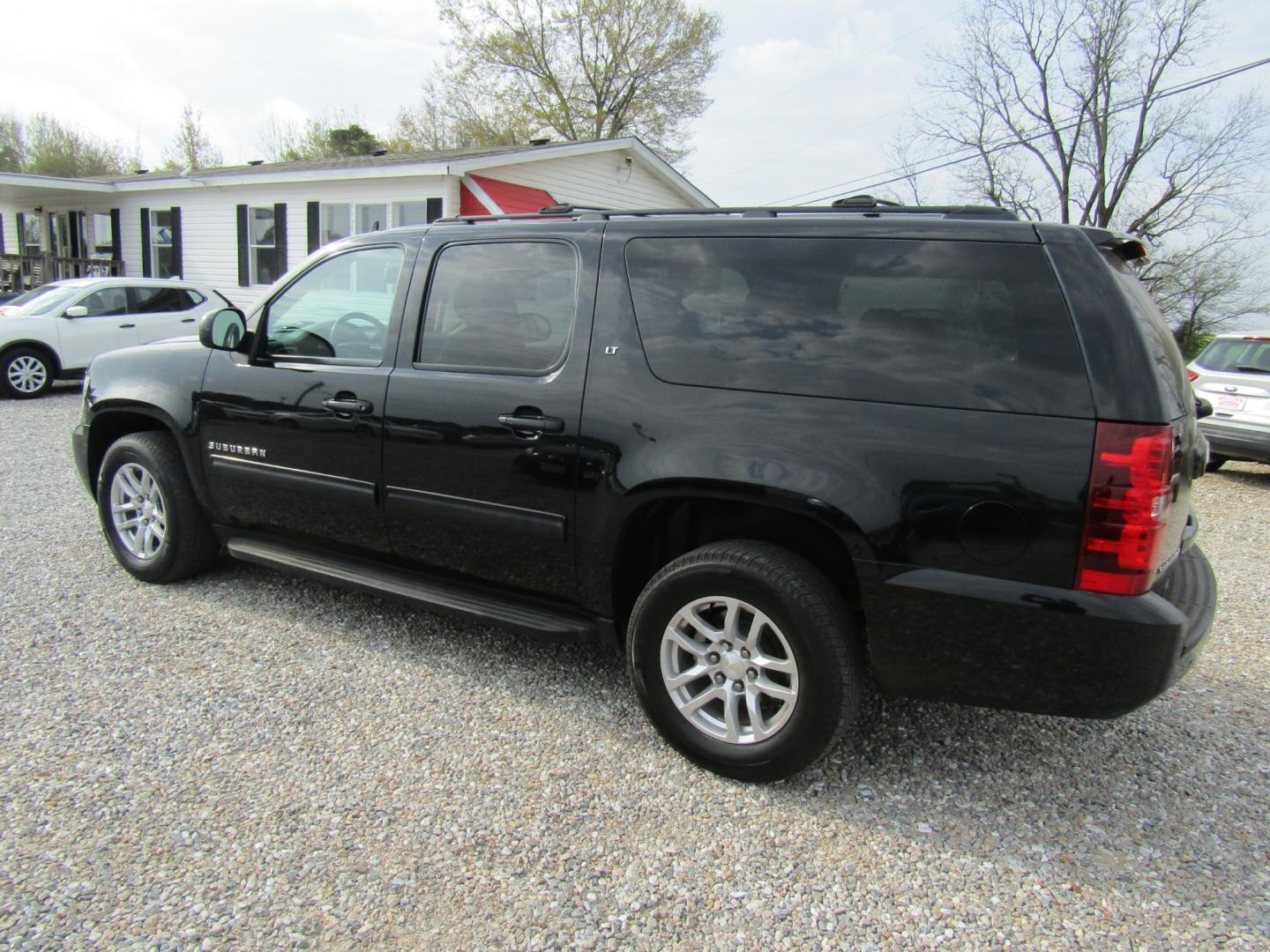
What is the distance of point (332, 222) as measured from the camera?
51.1 feet

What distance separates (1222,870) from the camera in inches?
93.4

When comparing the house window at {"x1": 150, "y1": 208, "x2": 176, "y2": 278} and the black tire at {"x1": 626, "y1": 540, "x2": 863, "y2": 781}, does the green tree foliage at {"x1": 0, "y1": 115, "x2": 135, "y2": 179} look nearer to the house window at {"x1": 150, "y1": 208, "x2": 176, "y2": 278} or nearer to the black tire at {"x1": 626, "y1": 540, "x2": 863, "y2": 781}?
the house window at {"x1": 150, "y1": 208, "x2": 176, "y2": 278}

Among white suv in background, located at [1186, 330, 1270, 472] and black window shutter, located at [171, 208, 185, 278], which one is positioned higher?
black window shutter, located at [171, 208, 185, 278]

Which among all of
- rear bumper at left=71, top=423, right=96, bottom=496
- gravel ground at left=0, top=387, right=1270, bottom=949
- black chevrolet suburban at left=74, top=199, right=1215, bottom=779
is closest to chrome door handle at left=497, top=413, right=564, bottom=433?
black chevrolet suburban at left=74, top=199, right=1215, bottom=779

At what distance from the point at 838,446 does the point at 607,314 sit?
977mm

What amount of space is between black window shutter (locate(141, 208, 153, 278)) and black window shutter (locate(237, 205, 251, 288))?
10.8 feet

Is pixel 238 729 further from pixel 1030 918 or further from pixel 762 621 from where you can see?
pixel 1030 918

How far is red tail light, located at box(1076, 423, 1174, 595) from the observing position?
215 cm

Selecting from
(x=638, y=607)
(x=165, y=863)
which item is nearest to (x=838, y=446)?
(x=638, y=607)

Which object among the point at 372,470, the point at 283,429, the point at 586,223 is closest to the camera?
the point at 586,223

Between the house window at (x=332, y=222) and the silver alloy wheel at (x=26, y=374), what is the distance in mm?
5591

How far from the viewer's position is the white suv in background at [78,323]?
11.0 meters

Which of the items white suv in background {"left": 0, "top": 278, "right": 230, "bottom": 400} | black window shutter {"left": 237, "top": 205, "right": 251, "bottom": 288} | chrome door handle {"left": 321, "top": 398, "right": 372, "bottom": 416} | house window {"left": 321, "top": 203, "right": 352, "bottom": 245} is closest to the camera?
chrome door handle {"left": 321, "top": 398, "right": 372, "bottom": 416}

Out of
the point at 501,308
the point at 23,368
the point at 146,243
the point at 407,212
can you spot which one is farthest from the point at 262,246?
the point at 501,308
